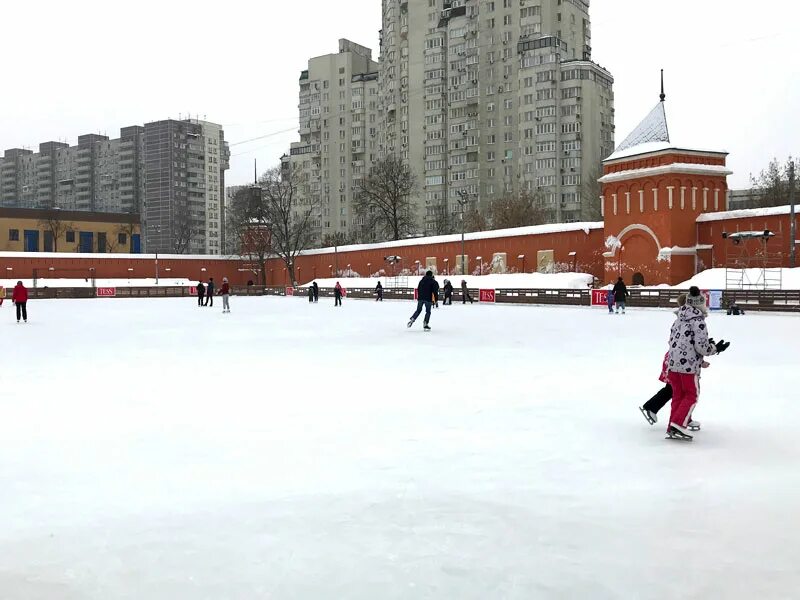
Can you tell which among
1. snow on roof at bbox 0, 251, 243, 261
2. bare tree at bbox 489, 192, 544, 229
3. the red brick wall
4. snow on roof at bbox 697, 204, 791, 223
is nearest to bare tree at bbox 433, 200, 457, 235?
bare tree at bbox 489, 192, 544, 229

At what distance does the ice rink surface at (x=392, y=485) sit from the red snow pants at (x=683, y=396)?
0.78 ft

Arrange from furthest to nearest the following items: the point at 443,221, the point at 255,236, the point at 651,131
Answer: the point at 443,221, the point at 255,236, the point at 651,131

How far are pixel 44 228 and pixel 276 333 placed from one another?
74521 mm

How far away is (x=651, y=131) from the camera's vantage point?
37281 millimetres

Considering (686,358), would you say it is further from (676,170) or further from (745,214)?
(676,170)

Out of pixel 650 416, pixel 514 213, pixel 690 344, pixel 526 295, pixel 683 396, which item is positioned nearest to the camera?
pixel 690 344

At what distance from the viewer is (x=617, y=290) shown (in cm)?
2652

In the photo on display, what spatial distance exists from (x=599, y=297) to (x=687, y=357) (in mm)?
27059

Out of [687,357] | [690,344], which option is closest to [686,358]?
[687,357]

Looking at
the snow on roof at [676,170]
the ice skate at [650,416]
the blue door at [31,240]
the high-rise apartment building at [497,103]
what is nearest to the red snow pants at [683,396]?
the ice skate at [650,416]

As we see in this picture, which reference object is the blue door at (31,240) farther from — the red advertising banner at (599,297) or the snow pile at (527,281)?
the red advertising banner at (599,297)

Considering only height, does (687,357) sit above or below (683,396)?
above

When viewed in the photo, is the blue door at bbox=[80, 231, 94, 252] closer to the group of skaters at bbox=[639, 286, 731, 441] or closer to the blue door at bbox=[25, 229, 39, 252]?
the blue door at bbox=[25, 229, 39, 252]

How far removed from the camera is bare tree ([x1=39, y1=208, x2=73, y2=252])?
81.3 m
